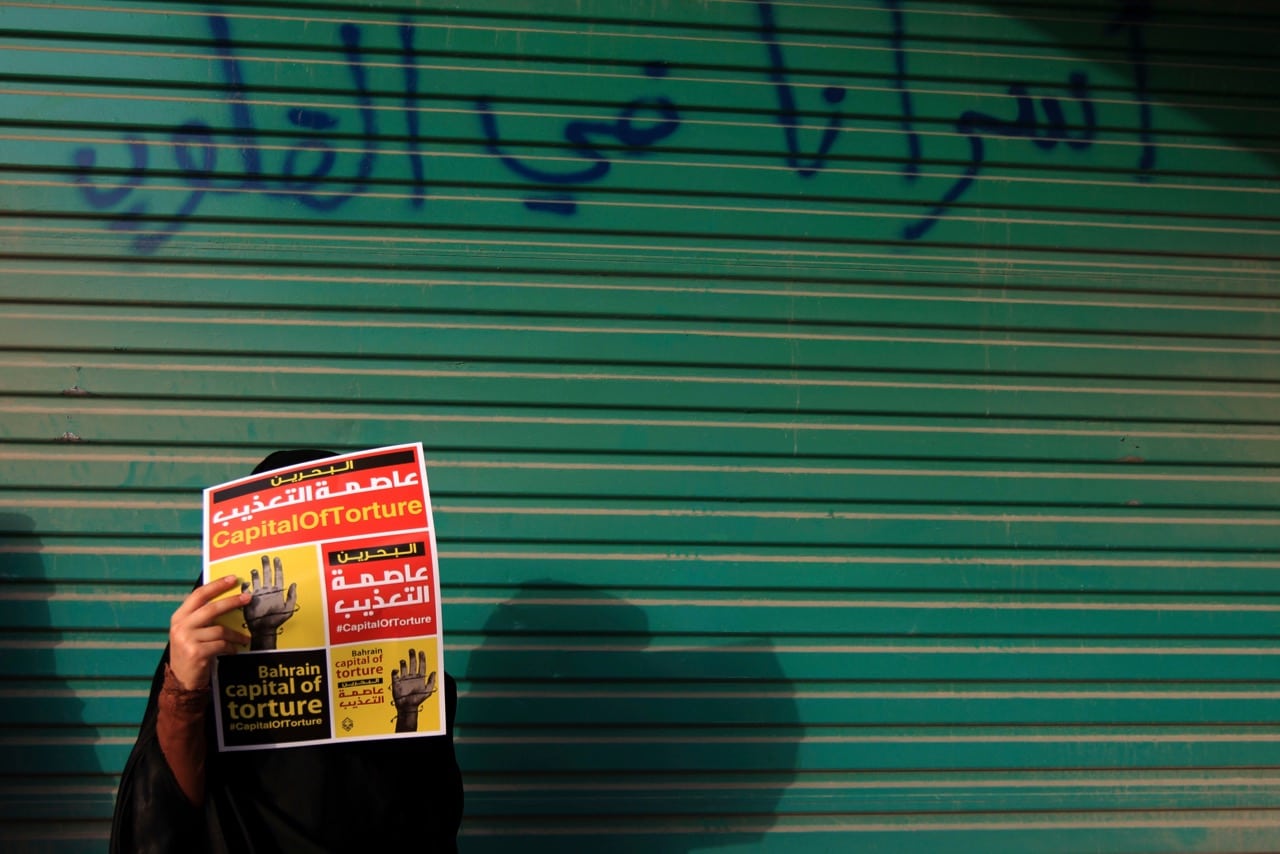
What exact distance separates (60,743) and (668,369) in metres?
2.25

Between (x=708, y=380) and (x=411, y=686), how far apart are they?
5.33 feet

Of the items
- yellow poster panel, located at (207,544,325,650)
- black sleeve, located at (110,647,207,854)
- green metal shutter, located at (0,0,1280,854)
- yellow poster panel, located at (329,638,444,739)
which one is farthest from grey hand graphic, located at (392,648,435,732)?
green metal shutter, located at (0,0,1280,854)

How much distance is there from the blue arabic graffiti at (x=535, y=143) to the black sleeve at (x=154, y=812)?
175 centimetres

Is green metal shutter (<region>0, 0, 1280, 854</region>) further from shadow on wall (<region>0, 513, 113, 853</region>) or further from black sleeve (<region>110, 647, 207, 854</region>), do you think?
black sleeve (<region>110, 647, 207, 854</region>)

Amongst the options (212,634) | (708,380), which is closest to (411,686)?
(212,634)

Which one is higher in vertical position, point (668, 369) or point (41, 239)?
point (41, 239)

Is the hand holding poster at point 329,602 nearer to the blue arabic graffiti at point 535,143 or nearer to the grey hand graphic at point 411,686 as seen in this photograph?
the grey hand graphic at point 411,686

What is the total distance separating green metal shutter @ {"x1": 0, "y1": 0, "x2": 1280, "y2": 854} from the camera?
312cm

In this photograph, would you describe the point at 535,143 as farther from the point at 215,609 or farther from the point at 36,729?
the point at 36,729

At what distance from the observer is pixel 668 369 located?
3309 millimetres

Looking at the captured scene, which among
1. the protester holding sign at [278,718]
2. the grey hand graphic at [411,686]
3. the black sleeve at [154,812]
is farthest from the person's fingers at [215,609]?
the grey hand graphic at [411,686]

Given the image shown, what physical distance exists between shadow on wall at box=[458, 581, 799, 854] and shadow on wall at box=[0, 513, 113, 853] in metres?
1.17

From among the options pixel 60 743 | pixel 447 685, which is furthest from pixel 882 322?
pixel 60 743

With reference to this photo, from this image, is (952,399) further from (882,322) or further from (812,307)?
(812,307)
